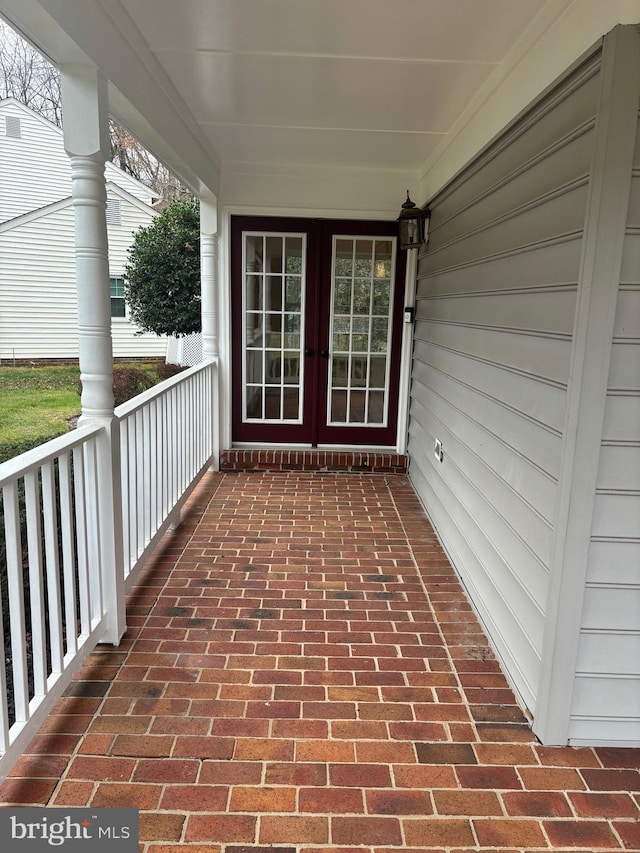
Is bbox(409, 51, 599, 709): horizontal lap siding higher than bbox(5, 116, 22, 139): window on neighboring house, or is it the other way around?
bbox(5, 116, 22, 139): window on neighboring house

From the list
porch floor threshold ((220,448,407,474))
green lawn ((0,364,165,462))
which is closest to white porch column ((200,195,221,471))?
porch floor threshold ((220,448,407,474))

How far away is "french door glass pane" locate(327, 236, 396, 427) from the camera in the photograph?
16.5ft

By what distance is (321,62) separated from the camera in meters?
2.66

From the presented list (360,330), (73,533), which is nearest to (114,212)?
(360,330)

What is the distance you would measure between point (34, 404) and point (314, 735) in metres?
6.42

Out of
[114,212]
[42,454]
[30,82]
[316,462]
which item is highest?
[30,82]

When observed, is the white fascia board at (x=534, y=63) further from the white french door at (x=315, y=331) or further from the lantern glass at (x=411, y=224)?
the white french door at (x=315, y=331)

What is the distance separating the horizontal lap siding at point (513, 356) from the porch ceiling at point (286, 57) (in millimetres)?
425

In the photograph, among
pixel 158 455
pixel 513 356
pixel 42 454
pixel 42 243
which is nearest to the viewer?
pixel 42 454

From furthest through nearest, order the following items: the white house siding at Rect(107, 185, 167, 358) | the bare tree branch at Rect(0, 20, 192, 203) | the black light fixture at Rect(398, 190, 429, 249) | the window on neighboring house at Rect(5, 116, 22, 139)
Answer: the white house siding at Rect(107, 185, 167, 358), the window on neighboring house at Rect(5, 116, 22, 139), the bare tree branch at Rect(0, 20, 192, 203), the black light fixture at Rect(398, 190, 429, 249)

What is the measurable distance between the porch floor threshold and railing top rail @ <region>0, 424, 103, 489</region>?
114 inches

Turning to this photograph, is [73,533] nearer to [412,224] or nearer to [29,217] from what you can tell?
[412,224]

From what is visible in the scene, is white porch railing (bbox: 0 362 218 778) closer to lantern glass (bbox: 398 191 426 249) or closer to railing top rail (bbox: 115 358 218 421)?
railing top rail (bbox: 115 358 218 421)

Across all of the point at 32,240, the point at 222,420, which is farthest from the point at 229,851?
the point at 32,240
